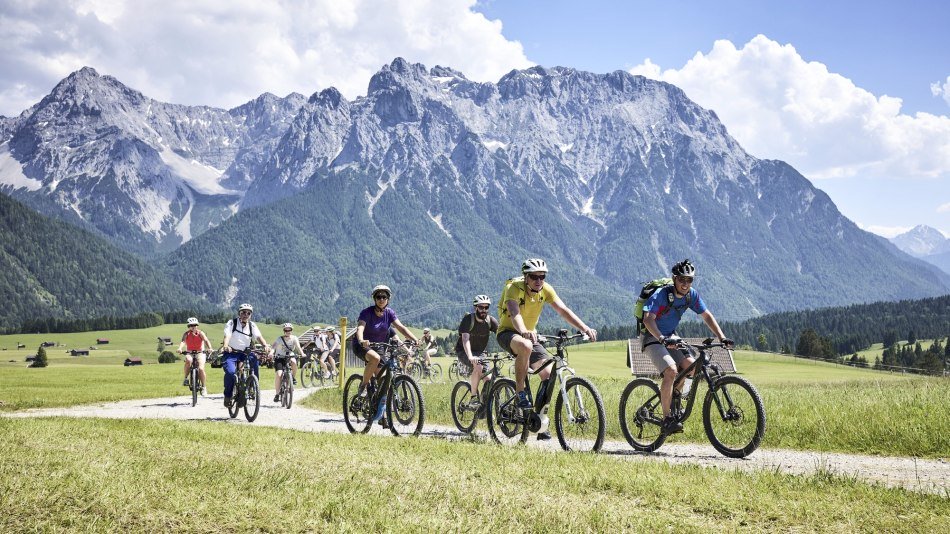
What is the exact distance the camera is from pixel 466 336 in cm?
1641

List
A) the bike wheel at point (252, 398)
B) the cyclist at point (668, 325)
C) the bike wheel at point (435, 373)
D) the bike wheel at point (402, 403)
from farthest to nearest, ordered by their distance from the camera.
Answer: the bike wheel at point (435, 373)
the bike wheel at point (252, 398)
the bike wheel at point (402, 403)
the cyclist at point (668, 325)

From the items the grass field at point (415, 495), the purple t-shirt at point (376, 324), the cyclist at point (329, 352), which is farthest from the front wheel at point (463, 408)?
the cyclist at point (329, 352)

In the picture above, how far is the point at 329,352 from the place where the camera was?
113 ft

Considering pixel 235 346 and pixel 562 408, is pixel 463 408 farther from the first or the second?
pixel 235 346

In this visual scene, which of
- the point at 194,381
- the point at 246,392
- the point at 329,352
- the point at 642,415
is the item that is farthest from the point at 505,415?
the point at 329,352

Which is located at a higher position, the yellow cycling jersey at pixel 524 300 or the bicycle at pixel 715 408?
the yellow cycling jersey at pixel 524 300

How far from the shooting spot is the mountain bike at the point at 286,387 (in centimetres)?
2298

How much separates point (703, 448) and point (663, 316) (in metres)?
2.70

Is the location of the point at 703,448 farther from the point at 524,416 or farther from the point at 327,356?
the point at 327,356

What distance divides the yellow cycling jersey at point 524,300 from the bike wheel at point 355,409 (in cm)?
400

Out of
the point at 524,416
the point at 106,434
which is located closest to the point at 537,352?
the point at 524,416

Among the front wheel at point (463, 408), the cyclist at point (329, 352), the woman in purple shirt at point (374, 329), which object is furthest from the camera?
the cyclist at point (329, 352)

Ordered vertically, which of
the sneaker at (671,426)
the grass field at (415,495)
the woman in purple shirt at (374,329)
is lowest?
the grass field at (415,495)

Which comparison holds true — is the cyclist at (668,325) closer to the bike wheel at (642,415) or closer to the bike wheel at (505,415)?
the bike wheel at (642,415)
